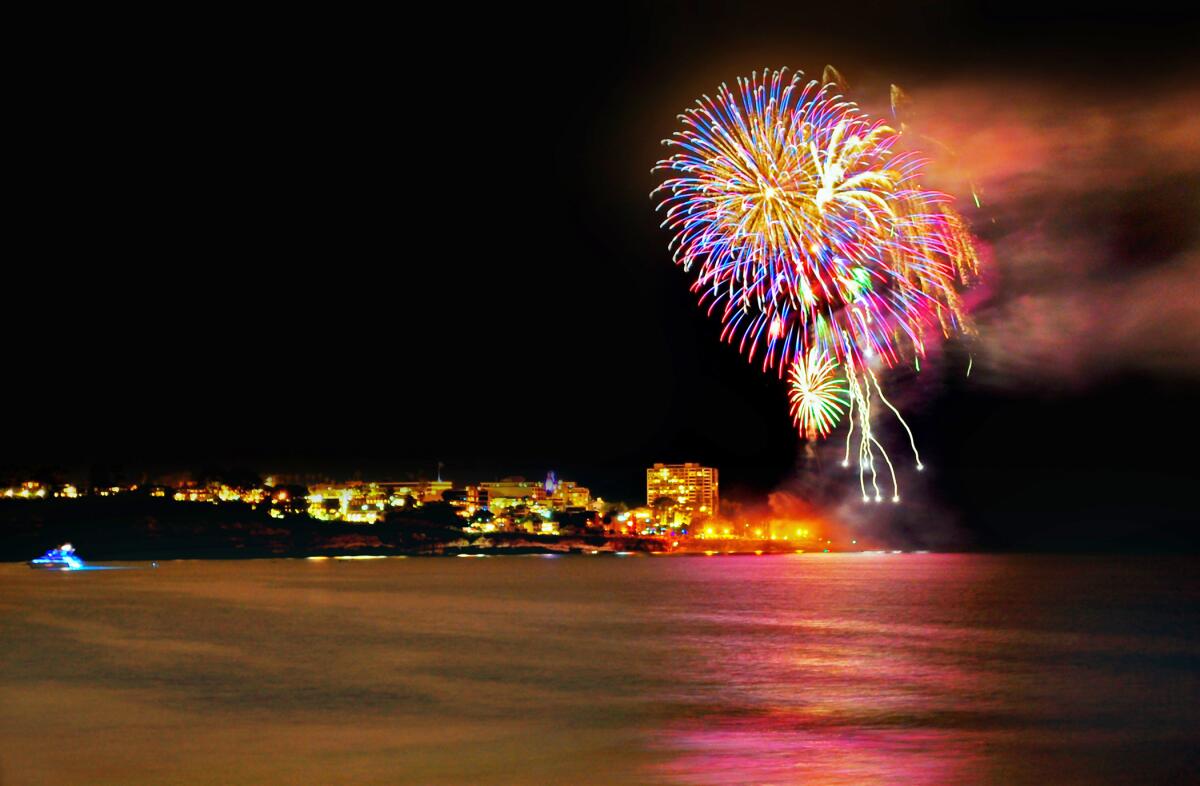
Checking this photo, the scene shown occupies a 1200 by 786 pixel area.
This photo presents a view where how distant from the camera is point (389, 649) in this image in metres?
42.5

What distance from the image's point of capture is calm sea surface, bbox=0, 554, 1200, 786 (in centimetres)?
2050

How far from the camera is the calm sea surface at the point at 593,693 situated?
67.3 ft

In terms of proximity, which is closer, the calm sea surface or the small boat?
the calm sea surface

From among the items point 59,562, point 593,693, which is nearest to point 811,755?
point 593,693


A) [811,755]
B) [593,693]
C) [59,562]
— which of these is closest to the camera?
[811,755]

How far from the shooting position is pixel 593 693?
104 feet

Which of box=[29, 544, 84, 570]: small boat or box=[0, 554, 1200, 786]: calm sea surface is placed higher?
box=[0, 554, 1200, 786]: calm sea surface

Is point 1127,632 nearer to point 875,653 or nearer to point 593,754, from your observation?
point 875,653

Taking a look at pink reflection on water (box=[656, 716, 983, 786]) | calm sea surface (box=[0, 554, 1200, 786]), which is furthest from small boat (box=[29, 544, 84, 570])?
pink reflection on water (box=[656, 716, 983, 786])

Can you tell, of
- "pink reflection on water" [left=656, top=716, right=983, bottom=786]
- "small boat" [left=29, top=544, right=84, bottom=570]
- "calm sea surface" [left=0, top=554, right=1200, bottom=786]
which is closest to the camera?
"pink reflection on water" [left=656, top=716, right=983, bottom=786]

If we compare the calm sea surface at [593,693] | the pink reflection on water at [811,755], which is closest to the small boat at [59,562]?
the calm sea surface at [593,693]

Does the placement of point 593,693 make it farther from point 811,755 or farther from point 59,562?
point 59,562

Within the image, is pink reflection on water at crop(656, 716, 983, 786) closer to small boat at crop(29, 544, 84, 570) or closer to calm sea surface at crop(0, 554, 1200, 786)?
calm sea surface at crop(0, 554, 1200, 786)

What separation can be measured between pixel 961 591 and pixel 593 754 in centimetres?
7050
